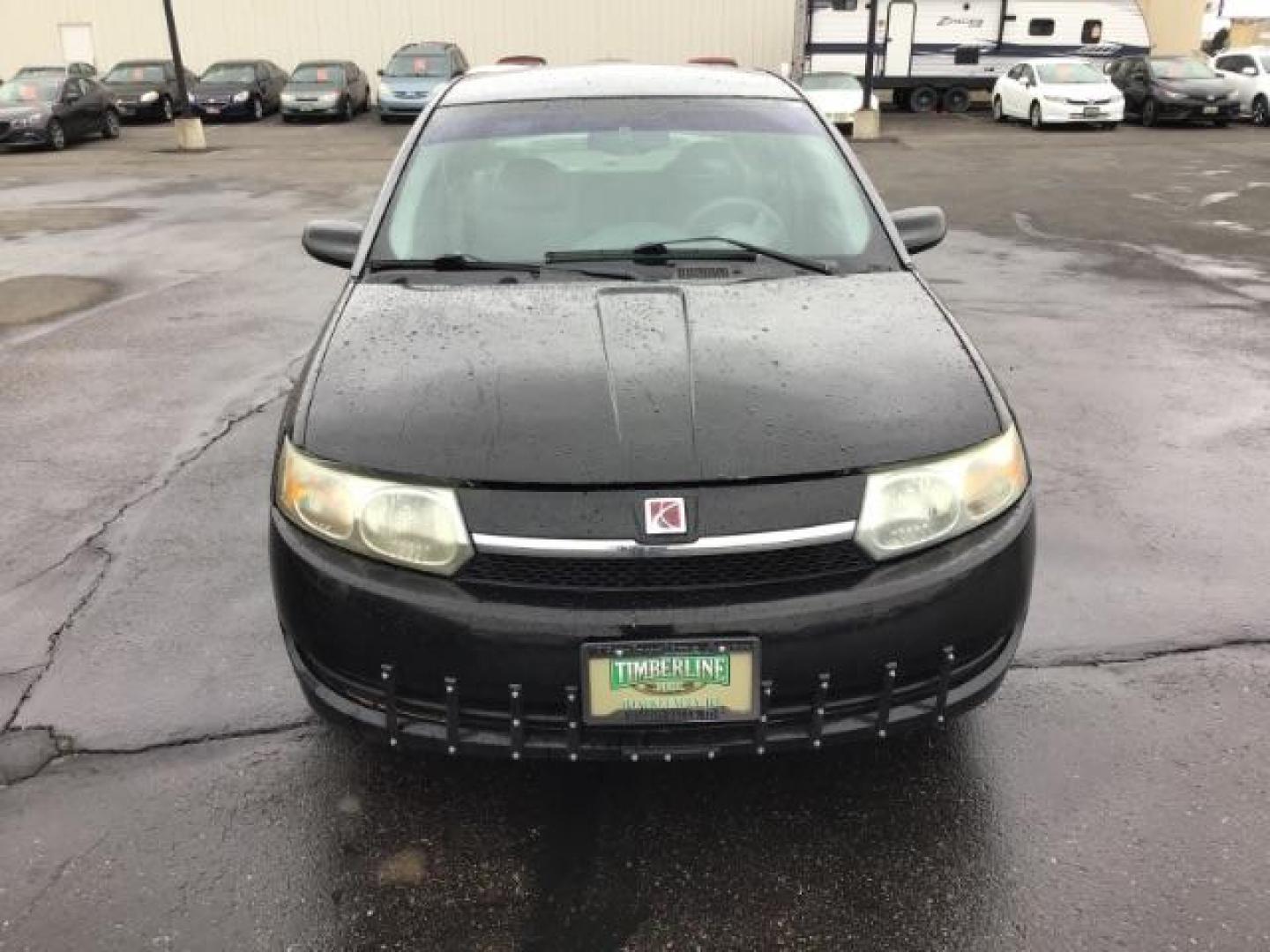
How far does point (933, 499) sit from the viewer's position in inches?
92.6

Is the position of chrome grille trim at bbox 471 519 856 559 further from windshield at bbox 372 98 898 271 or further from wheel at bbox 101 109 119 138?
wheel at bbox 101 109 119 138

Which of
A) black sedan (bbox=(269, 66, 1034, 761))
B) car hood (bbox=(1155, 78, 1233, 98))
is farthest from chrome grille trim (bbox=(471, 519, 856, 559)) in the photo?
car hood (bbox=(1155, 78, 1233, 98))

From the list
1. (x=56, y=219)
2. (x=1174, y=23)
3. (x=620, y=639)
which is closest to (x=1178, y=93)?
(x=1174, y=23)

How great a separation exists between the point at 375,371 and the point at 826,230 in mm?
1586

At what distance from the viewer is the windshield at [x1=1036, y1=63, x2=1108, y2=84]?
2414 centimetres

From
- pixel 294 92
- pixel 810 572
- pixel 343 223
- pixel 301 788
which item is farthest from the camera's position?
pixel 294 92

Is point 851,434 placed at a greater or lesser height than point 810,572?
greater

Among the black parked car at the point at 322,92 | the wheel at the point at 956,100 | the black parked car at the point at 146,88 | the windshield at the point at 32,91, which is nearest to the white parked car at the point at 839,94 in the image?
the wheel at the point at 956,100

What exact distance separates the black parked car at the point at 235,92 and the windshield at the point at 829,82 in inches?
556

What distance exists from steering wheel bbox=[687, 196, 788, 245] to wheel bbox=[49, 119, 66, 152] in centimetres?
2206

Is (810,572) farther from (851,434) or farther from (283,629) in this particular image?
(283,629)

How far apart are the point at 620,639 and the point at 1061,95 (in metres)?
24.9

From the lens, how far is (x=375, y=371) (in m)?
2.63

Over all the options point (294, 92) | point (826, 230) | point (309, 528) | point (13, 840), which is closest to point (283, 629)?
point (309, 528)
